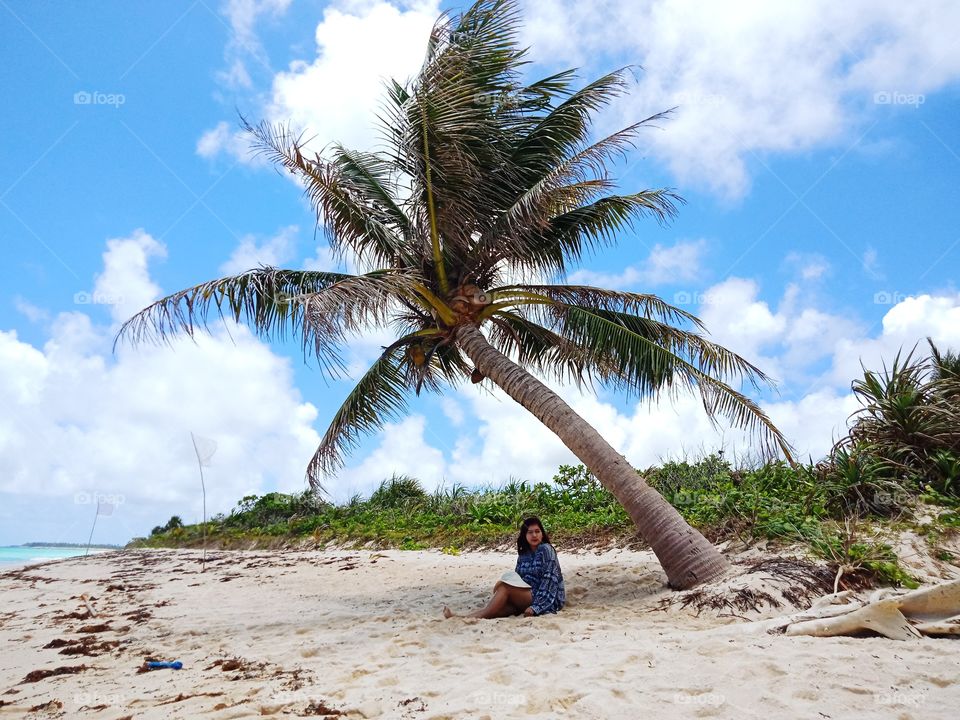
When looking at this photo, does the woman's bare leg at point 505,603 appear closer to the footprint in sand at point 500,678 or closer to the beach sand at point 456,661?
the beach sand at point 456,661

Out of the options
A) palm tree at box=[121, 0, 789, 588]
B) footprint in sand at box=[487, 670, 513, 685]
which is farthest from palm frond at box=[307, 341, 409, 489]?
footprint in sand at box=[487, 670, 513, 685]

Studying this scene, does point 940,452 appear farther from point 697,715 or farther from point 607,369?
point 697,715

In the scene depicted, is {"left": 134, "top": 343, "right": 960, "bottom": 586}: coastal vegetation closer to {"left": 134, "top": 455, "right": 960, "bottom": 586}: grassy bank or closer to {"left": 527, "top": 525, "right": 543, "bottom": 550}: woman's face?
{"left": 134, "top": 455, "right": 960, "bottom": 586}: grassy bank

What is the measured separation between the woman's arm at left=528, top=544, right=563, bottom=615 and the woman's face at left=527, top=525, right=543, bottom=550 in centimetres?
15

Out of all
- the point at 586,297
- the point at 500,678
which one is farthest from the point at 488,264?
the point at 500,678

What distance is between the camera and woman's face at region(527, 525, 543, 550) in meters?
7.13

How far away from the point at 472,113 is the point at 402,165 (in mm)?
1219

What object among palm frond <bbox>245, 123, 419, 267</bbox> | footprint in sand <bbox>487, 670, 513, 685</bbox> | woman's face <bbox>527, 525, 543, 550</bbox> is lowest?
footprint in sand <bbox>487, 670, 513, 685</bbox>

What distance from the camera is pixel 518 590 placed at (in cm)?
676

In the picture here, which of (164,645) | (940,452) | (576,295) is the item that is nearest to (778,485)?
(940,452)

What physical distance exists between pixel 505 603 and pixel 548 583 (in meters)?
0.51

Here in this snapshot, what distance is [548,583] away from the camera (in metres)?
6.91

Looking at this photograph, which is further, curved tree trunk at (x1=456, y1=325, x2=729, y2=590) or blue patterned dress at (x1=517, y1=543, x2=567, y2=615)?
curved tree trunk at (x1=456, y1=325, x2=729, y2=590)

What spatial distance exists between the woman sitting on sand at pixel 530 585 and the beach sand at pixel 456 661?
280 millimetres
